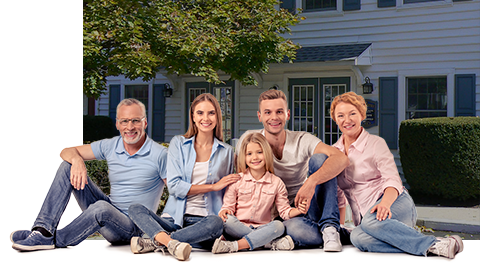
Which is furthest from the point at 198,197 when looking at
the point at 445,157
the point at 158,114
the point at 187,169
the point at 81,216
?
the point at 158,114

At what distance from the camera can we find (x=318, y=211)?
8.84 feet

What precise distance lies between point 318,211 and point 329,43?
4.85 meters

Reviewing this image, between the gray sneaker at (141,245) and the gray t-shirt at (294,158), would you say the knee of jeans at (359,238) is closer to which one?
the gray t-shirt at (294,158)

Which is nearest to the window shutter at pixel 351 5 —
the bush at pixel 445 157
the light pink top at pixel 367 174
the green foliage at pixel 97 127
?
the bush at pixel 445 157

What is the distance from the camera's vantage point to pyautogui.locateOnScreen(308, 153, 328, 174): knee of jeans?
262 centimetres

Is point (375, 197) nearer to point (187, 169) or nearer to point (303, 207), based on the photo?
point (303, 207)

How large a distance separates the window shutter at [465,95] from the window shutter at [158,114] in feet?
15.6

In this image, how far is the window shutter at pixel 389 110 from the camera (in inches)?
256

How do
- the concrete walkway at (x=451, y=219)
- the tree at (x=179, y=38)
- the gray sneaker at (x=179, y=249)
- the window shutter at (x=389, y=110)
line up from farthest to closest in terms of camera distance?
the window shutter at (x=389, y=110), the tree at (x=179, y=38), the concrete walkway at (x=451, y=219), the gray sneaker at (x=179, y=249)

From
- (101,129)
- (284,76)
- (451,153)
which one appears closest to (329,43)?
(284,76)

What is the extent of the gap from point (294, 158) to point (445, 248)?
99cm

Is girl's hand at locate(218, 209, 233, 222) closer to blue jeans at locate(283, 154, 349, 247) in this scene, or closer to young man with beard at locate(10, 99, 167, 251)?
blue jeans at locate(283, 154, 349, 247)

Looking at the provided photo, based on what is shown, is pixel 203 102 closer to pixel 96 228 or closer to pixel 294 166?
pixel 294 166

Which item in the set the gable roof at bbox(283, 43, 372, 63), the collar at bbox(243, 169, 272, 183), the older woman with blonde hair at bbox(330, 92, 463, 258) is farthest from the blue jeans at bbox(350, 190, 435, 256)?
the gable roof at bbox(283, 43, 372, 63)
